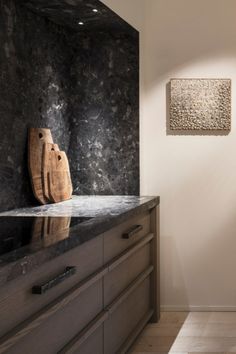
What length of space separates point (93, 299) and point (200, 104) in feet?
6.24

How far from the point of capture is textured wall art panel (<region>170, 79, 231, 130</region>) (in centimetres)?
376

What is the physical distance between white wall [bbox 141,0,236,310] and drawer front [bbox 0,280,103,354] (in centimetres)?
154

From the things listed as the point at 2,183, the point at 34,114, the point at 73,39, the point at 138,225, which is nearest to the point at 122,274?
the point at 138,225

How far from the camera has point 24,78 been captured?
9.89 feet

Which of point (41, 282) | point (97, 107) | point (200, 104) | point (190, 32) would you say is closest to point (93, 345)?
point (41, 282)

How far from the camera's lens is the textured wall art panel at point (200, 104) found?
3762 mm

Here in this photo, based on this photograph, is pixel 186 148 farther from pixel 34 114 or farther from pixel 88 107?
pixel 34 114

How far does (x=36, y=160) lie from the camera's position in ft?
10.1

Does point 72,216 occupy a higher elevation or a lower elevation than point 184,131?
lower

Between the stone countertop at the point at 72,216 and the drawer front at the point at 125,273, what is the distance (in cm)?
24

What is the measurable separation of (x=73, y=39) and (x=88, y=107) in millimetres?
456

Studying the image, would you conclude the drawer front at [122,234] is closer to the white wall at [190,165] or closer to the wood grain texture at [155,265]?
the wood grain texture at [155,265]

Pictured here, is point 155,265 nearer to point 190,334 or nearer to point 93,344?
point 190,334

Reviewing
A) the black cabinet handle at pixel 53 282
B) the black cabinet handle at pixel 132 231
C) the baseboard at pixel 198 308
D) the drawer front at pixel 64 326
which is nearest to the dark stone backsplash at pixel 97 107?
the black cabinet handle at pixel 132 231
